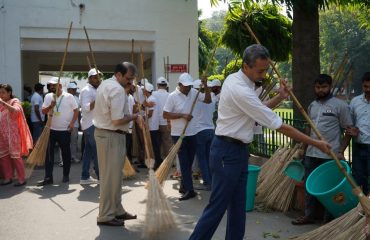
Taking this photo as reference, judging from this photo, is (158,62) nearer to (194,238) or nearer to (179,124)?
(179,124)

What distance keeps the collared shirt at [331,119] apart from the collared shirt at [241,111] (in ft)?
5.08

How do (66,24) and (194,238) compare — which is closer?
(194,238)

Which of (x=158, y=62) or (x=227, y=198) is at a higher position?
(x=158, y=62)

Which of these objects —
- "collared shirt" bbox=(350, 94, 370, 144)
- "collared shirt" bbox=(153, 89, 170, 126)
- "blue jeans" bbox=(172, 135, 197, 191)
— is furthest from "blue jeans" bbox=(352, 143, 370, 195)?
"collared shirt" bbox=(153, 89, 170, 126)

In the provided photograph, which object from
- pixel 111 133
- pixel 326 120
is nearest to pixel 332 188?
pixel 326 120

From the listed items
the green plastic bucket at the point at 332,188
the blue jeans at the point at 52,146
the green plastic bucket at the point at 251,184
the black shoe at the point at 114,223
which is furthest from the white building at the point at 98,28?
the green plastic bucket at the point at 332,188

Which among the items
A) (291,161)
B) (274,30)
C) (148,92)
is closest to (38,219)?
(291,161)

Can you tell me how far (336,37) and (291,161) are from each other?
48934mm

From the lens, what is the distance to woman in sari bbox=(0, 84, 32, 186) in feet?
25.4

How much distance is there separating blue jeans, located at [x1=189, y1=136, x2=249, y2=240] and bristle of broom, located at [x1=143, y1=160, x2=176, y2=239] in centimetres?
97

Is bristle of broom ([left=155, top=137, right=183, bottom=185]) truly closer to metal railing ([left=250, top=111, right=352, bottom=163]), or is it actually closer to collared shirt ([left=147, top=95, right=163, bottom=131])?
metal railing ([left=250, top=111, right=352, bottom=163])

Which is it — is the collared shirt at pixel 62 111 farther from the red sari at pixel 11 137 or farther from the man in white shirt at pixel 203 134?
the man in white shirt at pixel 203 134

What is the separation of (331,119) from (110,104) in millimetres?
2458

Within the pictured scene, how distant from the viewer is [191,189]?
6.86 metres
